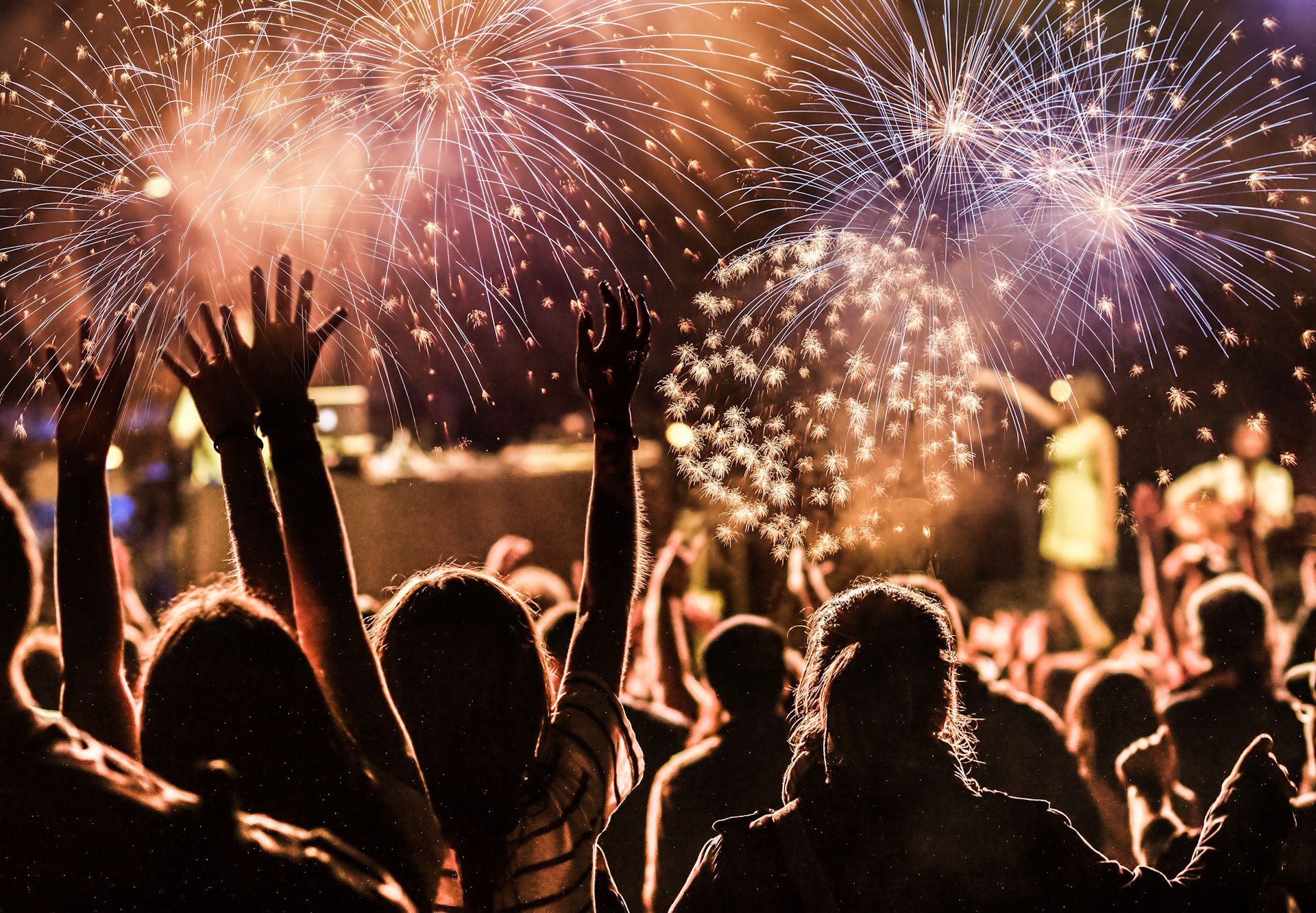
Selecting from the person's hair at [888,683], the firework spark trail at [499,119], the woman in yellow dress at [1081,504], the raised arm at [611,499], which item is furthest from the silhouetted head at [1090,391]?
the raised arm at [611,499]

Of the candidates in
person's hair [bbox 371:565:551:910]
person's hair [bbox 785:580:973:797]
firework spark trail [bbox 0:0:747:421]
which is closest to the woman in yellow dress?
person's hair [bbox 785:580:973:797]

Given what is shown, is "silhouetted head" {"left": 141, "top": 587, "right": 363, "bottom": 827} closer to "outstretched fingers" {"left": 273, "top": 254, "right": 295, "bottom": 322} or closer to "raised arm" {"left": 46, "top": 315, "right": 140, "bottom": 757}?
"raised arm" {"left": 46, "top": 315, "right": 140, "bottom": 757}

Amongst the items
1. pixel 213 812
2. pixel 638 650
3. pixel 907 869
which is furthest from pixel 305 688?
pixel 638 650

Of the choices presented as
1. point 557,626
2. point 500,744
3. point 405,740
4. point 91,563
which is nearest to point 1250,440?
point 557,626

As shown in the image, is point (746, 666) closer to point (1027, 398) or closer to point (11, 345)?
point (1027, 398)

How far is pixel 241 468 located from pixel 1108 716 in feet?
14.7

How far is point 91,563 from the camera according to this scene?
5.80 feet

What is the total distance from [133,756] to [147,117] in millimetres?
2961

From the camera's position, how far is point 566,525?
477 cm

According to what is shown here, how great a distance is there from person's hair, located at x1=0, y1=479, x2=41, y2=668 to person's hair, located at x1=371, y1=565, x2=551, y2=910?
0.67 metres

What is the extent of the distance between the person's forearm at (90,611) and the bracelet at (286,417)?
553mm

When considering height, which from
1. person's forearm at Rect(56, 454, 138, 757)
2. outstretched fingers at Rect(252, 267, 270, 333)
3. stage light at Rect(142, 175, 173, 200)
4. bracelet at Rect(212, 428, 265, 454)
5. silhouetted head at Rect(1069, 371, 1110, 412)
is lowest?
person's forearm at Rect(56, 454, 138, 757)

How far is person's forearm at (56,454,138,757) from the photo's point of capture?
69.7 inches

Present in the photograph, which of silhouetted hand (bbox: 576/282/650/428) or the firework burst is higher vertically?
the firework burst
